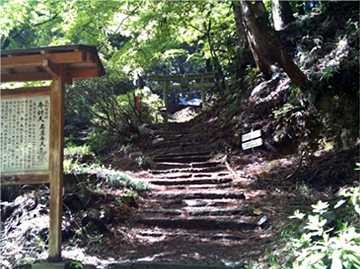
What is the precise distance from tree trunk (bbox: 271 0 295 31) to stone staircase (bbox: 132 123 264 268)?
514cm

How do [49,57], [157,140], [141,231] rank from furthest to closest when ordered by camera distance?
[157,140], [141,231], [49,57]

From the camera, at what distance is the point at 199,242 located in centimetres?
415

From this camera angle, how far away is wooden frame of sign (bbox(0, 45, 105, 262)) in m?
3.47

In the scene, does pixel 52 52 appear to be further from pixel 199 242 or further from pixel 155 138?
pixel 155 138

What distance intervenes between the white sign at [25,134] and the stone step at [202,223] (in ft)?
7.12

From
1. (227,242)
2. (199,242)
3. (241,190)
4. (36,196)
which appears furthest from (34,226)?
(241,190)

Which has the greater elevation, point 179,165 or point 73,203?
point 179,165

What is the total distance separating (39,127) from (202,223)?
2.96 m

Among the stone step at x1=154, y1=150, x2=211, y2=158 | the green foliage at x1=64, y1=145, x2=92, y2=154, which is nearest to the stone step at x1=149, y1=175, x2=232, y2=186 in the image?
the stone step at x1=154, y1=150, x2=211, y2=158

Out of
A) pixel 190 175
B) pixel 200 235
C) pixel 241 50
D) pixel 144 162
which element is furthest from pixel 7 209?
pixel 241 50

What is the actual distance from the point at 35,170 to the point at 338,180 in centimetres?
502

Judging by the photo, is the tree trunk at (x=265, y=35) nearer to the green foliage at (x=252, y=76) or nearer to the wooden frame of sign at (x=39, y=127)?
the green foliage at (x=252, y=76)

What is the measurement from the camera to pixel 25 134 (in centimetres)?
359

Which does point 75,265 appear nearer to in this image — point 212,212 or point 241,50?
point 212,212
